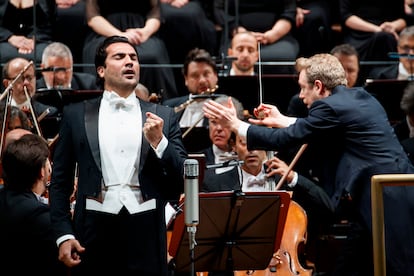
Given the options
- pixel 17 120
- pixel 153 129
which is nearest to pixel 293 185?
pixel 17 120

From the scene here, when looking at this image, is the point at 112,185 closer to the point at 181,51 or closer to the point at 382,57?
the point at 181,51

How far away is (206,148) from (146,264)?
204cm

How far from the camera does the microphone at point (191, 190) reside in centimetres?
352

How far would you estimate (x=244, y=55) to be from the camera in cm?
691

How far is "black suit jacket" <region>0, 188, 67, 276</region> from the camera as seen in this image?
4203 millimetres

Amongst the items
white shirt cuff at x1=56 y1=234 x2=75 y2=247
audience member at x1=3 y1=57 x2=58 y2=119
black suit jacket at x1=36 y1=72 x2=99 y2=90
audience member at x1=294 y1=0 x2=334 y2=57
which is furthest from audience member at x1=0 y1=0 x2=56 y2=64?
white shirt cuff at x1=56 y1=234 x2=75 y2=247

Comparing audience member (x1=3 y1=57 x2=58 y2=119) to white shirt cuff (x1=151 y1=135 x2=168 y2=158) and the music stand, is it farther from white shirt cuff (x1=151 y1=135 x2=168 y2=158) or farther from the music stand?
white shirt cuff (x1=151 y1=135 x2=168 y2=158)

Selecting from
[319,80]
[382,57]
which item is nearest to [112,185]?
[319,80]

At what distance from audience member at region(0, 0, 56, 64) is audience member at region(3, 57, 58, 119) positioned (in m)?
0.75

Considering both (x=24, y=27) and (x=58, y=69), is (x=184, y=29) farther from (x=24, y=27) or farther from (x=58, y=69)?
(x=58, y=69)

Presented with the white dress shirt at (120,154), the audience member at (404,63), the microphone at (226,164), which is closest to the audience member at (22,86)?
the microphone at (226,164)

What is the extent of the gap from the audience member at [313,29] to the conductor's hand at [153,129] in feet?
13.3

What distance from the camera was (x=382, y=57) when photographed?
7781 millimetres

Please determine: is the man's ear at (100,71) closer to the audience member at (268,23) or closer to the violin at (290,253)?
the violin at (290,253)
